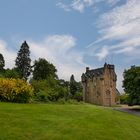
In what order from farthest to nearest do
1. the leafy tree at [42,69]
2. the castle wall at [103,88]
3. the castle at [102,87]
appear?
the leafy tree at [42,69]
the castle at [102,87]
the castle wall at [103,88]

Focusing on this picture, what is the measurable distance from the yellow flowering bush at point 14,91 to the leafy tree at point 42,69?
49.5 m

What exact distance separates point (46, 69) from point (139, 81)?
33166 mm

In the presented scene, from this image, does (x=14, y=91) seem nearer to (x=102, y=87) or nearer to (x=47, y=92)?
(x=47, y=92)

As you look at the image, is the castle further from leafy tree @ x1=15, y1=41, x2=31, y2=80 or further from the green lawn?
the green lawn

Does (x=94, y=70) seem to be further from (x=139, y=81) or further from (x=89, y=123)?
(x=89, y=123)

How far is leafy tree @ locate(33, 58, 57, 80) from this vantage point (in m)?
88.0

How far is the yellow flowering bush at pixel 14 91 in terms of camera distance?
3647cm

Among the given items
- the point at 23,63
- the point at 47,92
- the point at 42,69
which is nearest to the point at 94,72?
the point at 42,69

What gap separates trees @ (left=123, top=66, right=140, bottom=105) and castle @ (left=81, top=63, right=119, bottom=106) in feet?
75.3

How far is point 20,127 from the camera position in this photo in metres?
18.2

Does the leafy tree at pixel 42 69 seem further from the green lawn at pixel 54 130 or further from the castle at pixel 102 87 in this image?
the green lawn at pixel 54 130

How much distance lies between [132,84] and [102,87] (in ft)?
87.0

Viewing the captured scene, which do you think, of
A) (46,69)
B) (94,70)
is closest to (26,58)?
(46,69)

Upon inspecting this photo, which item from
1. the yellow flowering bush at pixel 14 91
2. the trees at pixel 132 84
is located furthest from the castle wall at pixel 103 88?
the yellow flowering bush at pixel 14 91
